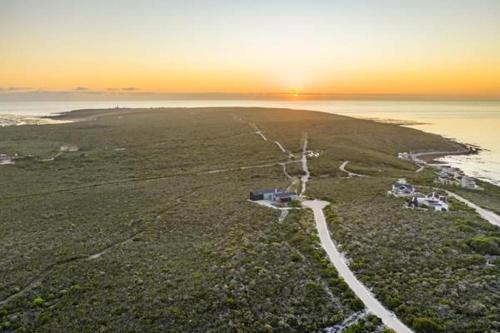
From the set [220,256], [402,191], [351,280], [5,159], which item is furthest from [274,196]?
[5,159]

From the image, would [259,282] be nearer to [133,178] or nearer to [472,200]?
[472,200]

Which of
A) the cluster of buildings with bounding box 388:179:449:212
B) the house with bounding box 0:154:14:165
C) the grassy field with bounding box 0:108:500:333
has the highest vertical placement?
the house with bounding box 0:154:14:165

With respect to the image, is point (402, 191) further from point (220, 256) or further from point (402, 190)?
point (220, 256)

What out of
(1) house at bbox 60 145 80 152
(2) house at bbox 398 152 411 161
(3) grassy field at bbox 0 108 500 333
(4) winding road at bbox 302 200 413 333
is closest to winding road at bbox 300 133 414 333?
(4) winding road at bbox 302 200 413 333

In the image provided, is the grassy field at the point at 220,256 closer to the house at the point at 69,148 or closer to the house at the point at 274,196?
the house at the point at 274,196

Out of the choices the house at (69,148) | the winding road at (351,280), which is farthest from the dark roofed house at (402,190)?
the house at (69,148)

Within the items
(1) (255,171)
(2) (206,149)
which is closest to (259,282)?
(1) (255,171)

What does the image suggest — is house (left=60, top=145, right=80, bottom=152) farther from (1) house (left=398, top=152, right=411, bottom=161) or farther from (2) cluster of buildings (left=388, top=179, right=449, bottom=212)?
(1) house (left=398, top=152, right=411, bottom=161)
